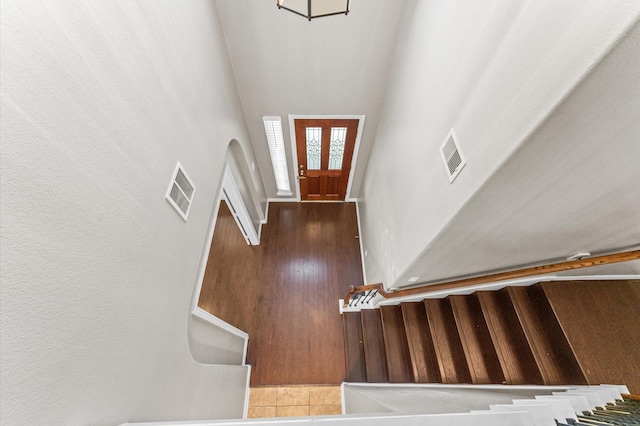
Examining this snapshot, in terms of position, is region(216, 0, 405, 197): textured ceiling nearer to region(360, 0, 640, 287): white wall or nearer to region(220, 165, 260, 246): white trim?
region(360, 0, 640, 287): white wall

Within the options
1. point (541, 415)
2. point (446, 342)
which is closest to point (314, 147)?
point (446, 342)

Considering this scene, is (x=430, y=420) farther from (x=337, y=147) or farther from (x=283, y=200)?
(x=283, y=200)

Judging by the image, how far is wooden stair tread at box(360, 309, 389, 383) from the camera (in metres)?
2.67

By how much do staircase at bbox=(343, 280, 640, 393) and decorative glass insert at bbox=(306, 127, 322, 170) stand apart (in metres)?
2.58

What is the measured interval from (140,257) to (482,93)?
1780mm

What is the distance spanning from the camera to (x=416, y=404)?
5.04 ft

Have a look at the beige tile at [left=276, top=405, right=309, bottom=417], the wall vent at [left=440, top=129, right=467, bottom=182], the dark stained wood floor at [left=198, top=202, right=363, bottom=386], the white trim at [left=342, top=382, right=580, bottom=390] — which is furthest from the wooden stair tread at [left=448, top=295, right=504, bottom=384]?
the beige tile at [left=276, top=405, right=309, bottom=417]

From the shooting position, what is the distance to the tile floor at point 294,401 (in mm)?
2691

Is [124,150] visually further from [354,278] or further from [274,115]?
[354,278]

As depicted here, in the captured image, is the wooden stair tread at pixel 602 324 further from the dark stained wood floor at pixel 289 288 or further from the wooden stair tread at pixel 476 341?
the dark stained wood floor at pixel 289 288

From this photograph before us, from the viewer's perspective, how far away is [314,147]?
3863mm

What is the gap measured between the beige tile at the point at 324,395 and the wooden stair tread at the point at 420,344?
3.25 ft

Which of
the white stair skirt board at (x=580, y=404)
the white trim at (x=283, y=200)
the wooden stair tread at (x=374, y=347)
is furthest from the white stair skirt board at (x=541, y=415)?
the white trim at (x=283, y=200)

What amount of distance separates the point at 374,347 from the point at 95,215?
2.93 m
